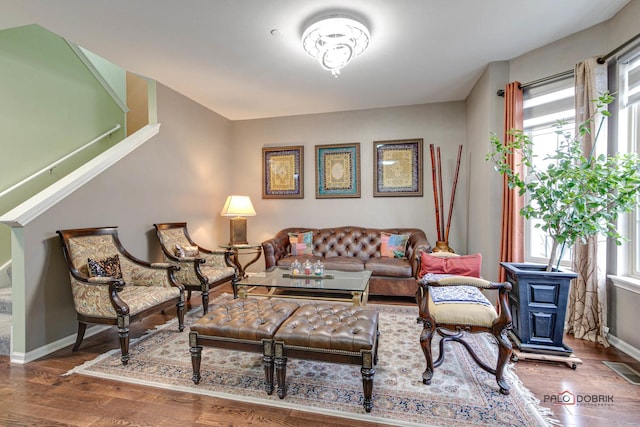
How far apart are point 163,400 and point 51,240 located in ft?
5.89

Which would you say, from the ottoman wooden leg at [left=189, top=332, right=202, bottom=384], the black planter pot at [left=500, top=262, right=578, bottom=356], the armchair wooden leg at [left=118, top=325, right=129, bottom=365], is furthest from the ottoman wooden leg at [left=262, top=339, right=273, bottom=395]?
the black planter pot at [left=500, top=262, right=578, bottom=356]

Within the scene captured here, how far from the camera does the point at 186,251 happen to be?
3707 mm

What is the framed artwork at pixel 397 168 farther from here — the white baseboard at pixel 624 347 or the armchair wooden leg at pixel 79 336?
the armchair wooden leg at pixel 79 336

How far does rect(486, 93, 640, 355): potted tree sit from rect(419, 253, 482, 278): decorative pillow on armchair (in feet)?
1.37

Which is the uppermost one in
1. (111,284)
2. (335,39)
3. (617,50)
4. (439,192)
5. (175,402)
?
(335,39)

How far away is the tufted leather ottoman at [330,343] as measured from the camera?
67.6 inches

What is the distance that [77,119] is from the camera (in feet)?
12.7

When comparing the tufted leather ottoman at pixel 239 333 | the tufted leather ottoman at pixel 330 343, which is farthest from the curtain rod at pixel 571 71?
the tufted leather ottoman at pixel 239 333

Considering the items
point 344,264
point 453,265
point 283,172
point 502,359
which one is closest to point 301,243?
point 344,264

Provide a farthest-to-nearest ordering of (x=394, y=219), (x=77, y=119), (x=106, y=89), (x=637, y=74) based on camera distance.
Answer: (x=394, y=219) → (x=106, y=89) → (x=77, y=119) → (x=637, y=74)

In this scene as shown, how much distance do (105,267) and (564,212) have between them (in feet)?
12.7

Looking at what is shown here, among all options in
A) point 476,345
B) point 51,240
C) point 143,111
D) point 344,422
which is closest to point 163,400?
point 344,422

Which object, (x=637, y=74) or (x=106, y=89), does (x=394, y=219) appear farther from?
(x=106, y=89)

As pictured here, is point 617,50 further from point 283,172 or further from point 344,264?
point 283,172
